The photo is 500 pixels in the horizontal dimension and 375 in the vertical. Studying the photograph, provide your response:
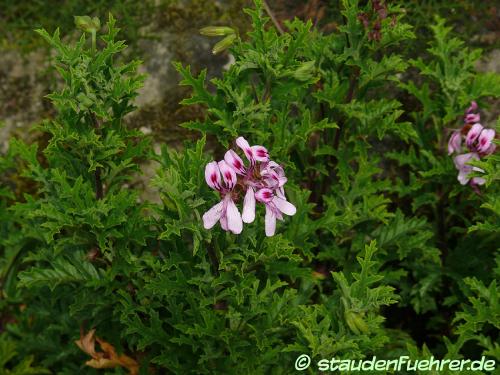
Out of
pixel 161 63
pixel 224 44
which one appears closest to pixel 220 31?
pixel 224 44

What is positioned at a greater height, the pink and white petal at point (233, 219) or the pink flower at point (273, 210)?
the pink and white petal at point (233, 219)

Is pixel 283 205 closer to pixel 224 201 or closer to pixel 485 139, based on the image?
pixel 224 201

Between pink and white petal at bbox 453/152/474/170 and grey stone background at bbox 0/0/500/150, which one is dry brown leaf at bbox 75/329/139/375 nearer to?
grey stone background at bbox 0/0/500/150

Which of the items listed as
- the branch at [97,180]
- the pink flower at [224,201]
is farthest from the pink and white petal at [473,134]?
the branch at [97,180]

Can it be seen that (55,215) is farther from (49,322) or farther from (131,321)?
(49,322)

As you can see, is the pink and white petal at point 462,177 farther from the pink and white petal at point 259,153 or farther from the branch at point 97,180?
the branch at point 97,180

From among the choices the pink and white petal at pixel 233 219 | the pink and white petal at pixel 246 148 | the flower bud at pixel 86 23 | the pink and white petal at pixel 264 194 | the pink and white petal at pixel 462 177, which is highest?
the flower bud at pixel 86 23

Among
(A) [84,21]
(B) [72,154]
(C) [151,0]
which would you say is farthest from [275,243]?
(C) [151,0]
